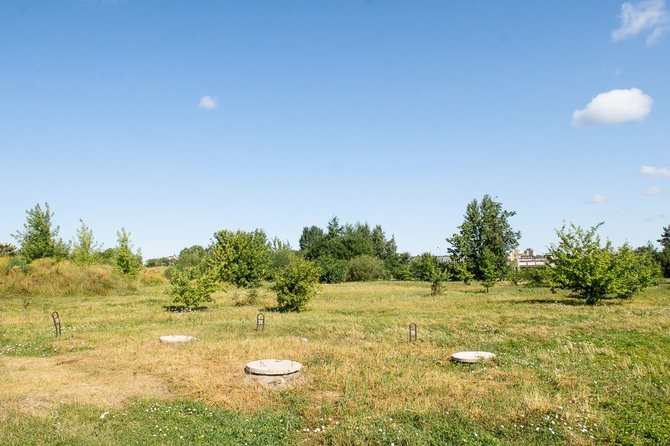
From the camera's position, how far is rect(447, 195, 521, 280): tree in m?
73.9

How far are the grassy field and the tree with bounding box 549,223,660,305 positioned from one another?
369 inches

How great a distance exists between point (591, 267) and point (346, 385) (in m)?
23.5

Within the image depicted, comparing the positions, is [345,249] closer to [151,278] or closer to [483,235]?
[483,235]

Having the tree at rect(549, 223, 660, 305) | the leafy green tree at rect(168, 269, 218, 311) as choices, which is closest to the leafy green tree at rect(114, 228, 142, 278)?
the leafy green tree at rect(168, 269, 218, 311)

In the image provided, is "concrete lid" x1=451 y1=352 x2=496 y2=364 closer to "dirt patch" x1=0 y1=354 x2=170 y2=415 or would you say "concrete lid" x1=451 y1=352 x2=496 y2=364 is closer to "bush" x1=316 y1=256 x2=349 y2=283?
"dirt patch" x1=0 y1=354 x2=170 y2=415

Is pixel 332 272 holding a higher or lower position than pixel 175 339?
higher

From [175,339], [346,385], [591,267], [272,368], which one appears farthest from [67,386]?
[591,267]

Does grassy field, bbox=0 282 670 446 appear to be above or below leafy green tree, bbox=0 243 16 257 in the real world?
below

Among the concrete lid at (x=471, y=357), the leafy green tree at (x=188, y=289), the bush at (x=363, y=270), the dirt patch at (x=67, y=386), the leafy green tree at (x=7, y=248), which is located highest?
the leafy green tree at (x=7, y=248)

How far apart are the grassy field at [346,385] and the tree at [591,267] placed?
936 centimetres

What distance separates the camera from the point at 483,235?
Answer: 7481cm

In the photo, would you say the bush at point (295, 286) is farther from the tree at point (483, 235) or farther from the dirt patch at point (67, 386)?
the tree at point (483, 235)

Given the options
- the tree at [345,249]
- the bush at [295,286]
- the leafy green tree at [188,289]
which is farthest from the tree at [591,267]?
the tree at [345,249]

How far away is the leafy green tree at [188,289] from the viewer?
1052 inches
